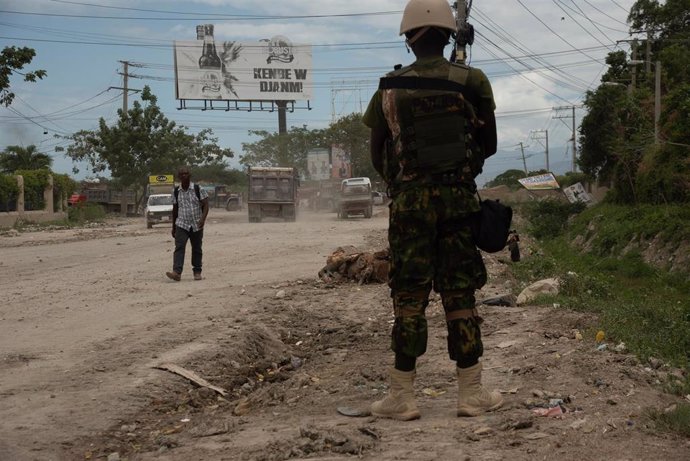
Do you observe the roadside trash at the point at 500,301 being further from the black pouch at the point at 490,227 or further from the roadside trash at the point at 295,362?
the black pouch at the point at 490,227

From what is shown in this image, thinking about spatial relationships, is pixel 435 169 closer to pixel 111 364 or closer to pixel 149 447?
pixel 149 447

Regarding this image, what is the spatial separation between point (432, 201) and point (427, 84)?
0.61m

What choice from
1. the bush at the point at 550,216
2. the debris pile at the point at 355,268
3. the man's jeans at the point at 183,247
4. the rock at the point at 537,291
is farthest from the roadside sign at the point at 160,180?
the rock at the point at 537,291

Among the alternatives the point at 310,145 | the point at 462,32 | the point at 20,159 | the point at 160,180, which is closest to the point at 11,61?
the point at 462,32

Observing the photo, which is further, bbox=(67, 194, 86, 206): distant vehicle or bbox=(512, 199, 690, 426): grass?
bbox=(67, 194, 86, 206): distant vehicle

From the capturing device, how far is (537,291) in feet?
33.8

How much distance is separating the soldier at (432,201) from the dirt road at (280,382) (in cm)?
27

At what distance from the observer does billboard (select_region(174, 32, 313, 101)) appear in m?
69.9

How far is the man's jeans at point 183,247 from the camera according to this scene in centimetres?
1307

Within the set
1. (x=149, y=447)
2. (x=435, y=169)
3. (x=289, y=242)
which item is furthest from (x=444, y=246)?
(x=289, y=242)

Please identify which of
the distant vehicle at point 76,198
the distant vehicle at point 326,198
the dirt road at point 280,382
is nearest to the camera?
the dirt road at point 280,382

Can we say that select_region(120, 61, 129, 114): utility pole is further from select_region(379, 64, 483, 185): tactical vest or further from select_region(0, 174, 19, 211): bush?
select_region(379, 64, 483, 185): tactical vest

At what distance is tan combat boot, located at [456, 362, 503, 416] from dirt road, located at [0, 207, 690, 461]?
0.09m

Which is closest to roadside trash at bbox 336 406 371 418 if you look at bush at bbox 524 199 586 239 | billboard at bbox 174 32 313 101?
bush at bbox 524 199 586 239
